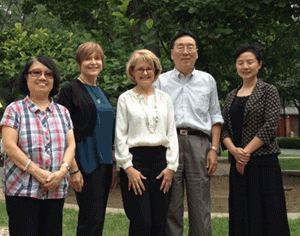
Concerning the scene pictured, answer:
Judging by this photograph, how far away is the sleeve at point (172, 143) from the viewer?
415cm

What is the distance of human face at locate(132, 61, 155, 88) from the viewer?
4137mm

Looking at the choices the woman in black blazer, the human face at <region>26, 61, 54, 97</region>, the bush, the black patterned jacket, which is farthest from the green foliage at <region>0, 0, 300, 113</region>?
the bush

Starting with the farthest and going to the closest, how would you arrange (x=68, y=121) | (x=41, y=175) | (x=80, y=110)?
(x=80, y=110)
(x=68, y=121)
(x=41, y=175)

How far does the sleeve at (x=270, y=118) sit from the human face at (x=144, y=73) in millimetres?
1139

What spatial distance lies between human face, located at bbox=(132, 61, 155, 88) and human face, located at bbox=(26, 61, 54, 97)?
78cm

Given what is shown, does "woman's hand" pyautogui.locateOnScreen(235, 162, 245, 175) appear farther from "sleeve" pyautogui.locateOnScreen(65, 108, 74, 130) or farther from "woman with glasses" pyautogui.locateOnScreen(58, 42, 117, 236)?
"sleeve" pyautogui.locateOnScreen(65, 108, 74, 130)

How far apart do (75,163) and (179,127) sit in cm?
114

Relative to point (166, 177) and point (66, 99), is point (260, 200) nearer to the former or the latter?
point (166, 177)

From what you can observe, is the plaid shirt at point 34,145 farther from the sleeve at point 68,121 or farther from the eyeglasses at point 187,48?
the eyeglasses at point 187,48

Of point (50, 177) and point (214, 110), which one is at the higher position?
point (214, 110)

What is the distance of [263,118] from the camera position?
180 inches

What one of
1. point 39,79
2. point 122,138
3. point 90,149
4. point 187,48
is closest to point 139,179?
point 122,138

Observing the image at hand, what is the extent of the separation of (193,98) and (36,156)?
1703 millimetres

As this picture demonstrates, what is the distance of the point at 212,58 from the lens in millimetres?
10133
